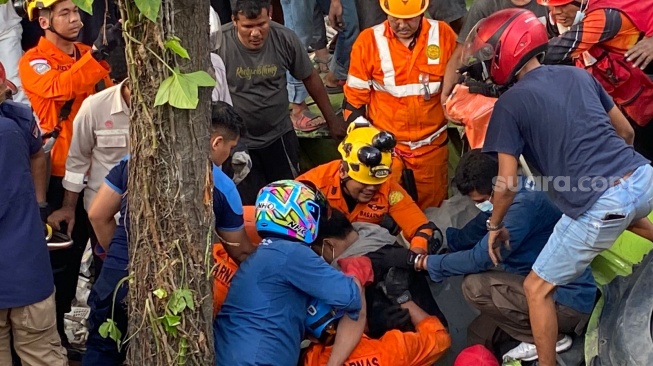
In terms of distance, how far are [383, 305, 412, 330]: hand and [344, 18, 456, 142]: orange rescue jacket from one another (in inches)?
62.6

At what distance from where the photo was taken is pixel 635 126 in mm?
5777

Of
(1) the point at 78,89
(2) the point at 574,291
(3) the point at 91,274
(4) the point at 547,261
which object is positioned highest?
(1) the point at 78,89

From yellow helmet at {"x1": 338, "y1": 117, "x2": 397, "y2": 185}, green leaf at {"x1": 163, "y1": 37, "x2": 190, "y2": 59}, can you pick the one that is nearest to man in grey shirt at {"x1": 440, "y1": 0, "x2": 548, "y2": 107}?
yellow helmet at {"x1": 338, "y1": 117, "x2": 397, "y2": 185}

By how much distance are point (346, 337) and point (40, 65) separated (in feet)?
8.75

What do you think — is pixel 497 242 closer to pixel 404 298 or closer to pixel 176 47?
pixel 404 298

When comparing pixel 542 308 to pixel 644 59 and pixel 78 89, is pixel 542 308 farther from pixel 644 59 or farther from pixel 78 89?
pixel 78 89

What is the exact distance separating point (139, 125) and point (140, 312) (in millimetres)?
841

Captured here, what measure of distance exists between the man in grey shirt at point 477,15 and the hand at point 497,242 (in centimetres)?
162

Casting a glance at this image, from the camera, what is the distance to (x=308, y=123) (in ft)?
23.5

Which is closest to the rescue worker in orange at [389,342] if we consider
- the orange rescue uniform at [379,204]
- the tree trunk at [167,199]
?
the tree trunk at [167,199]

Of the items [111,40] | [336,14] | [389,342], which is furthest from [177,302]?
[336,14]

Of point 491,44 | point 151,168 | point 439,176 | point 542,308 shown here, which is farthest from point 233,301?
point 439,176

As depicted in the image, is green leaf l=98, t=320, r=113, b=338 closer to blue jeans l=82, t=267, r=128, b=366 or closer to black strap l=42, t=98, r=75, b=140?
blue jeans l=82, t=267, r=128, b=366

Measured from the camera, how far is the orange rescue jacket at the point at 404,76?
20.0 feet
